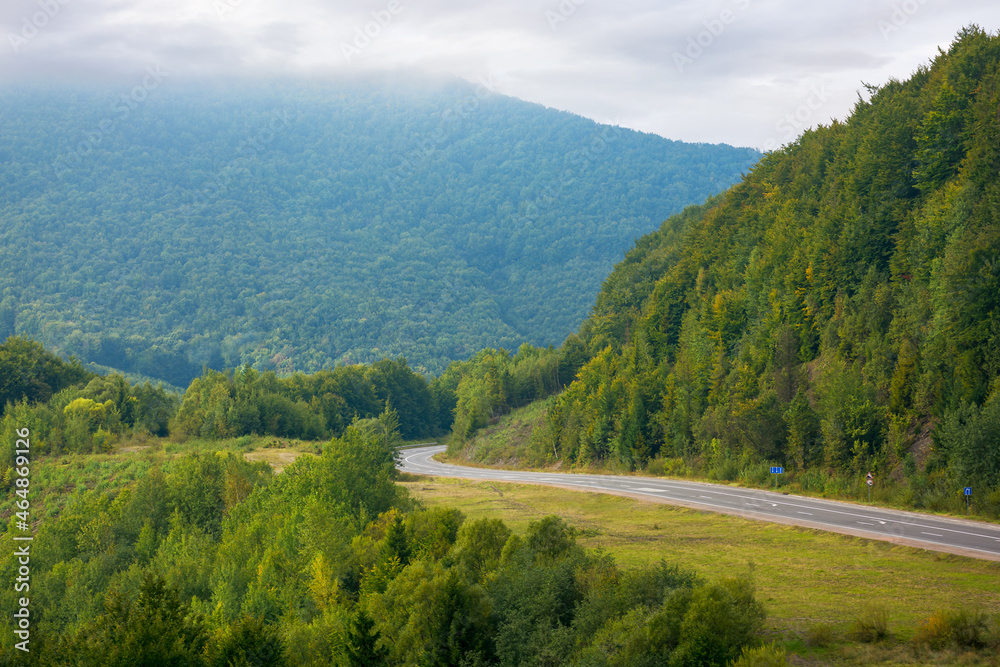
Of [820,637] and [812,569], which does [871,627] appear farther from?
[812,569]

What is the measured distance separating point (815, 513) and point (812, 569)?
32.3 feet

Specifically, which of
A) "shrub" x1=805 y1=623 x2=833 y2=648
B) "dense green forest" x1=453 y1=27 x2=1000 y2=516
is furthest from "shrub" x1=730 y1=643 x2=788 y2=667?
"dense green forest" x1=453 y1=27 x2=1000 y2=516

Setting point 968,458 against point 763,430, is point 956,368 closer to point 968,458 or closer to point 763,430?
point 968,458

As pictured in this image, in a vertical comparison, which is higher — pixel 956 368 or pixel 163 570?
pixel 956 368

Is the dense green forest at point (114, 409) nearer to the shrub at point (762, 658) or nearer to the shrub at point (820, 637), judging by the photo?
the shrub at point (762, 658)

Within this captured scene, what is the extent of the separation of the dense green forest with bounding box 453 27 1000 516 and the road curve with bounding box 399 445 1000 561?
299 centimetres

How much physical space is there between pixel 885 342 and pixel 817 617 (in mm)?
28321

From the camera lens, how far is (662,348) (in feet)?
224

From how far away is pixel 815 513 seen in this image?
30.4 meters

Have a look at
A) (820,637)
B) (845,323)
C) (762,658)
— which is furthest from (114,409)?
(762,658)

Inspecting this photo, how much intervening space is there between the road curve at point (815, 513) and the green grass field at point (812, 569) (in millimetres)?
1049

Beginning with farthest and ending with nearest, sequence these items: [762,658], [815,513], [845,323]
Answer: [845,323], [815,513], [762,658]

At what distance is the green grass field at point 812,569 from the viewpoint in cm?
1559

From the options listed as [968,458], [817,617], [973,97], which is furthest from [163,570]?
[973,97]
